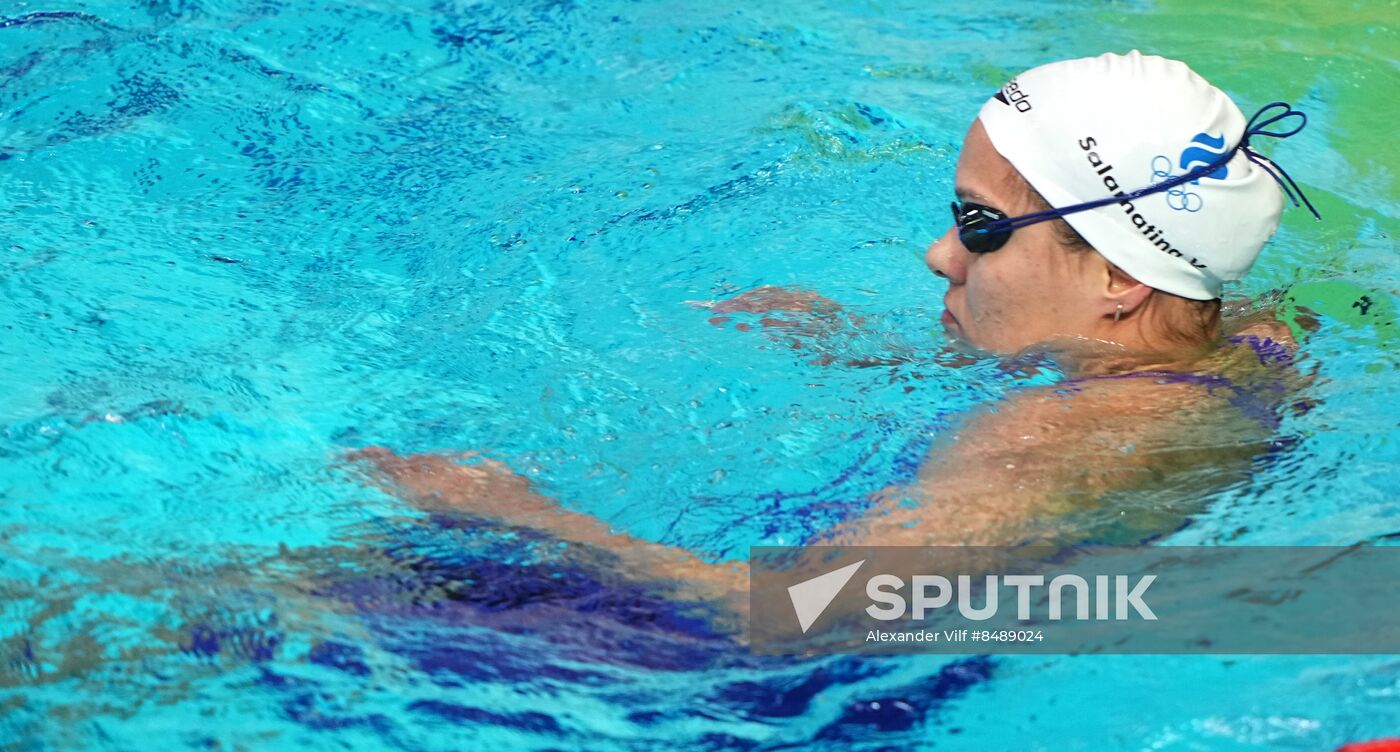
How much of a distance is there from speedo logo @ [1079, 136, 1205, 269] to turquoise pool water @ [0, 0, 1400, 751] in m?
0.59

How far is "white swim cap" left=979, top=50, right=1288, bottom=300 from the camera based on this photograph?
329 centimetres

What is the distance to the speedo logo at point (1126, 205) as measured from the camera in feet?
10.9

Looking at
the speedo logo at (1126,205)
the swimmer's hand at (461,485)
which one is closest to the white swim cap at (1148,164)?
the speedo logo at (1126,205)

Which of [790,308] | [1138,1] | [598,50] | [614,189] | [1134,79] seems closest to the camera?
[1134,79]

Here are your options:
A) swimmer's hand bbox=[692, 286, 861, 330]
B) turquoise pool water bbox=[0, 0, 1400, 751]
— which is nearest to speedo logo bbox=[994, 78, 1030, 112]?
turquoise pool water bbox=[0, 0, 1400, 751]

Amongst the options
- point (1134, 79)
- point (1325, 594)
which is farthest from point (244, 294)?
point (1325, 594)

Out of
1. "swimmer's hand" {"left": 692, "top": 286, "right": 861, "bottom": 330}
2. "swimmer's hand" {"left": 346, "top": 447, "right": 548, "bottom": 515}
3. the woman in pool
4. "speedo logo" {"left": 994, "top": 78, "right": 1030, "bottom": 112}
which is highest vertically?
"speedo logo" {"left": 994, "top": 78, "right": 1030, "bottom": 112}

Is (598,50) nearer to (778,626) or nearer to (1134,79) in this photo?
(1134,79)

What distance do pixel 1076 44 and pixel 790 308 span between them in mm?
3564

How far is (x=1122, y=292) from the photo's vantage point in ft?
11.2

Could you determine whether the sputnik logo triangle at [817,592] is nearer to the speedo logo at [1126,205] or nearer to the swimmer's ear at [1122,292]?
the swimmer's ear at [1122,292]

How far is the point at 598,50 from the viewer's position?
22.6ft

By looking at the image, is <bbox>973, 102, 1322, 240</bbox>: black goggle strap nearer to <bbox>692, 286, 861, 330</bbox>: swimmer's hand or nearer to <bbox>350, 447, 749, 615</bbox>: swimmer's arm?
<bbox>692, 286, 861, 330</bbox>: swimmer's hand

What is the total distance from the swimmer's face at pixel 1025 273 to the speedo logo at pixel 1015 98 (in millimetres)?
95
